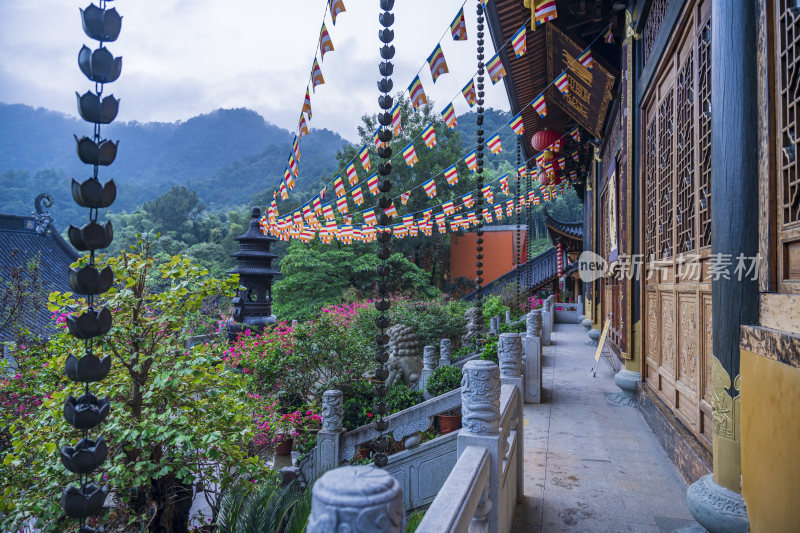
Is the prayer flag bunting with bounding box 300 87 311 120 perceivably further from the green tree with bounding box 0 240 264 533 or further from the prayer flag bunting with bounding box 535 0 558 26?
the prayer flag bunting with bounding box 535 0 558 26

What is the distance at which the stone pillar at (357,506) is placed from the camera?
1.00 meters

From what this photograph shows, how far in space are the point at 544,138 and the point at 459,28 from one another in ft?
19.8

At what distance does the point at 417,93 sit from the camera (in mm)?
6426

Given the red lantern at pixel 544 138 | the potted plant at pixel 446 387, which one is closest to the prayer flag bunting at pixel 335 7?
the potted plant at pixel 446 387

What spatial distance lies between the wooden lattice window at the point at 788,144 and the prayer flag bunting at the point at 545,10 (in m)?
3.56

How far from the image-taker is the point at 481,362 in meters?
2.75

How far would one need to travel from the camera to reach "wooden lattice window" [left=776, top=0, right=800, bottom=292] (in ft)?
6.81

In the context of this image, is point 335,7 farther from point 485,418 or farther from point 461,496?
point 461,496

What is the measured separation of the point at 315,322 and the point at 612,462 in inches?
237

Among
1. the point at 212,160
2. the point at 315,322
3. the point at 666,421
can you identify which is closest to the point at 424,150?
the point at 315,322

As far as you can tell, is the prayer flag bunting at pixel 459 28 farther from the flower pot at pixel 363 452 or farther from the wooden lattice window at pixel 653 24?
the flower pot at pixel 363 452

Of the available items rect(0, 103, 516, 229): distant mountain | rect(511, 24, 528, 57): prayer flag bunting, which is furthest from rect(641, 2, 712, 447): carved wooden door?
rect(0, 103, 516, 229): distant mountain

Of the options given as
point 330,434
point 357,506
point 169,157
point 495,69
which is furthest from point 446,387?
point 169,157

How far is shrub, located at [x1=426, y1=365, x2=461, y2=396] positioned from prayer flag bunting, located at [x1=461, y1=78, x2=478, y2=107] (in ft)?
12.6
